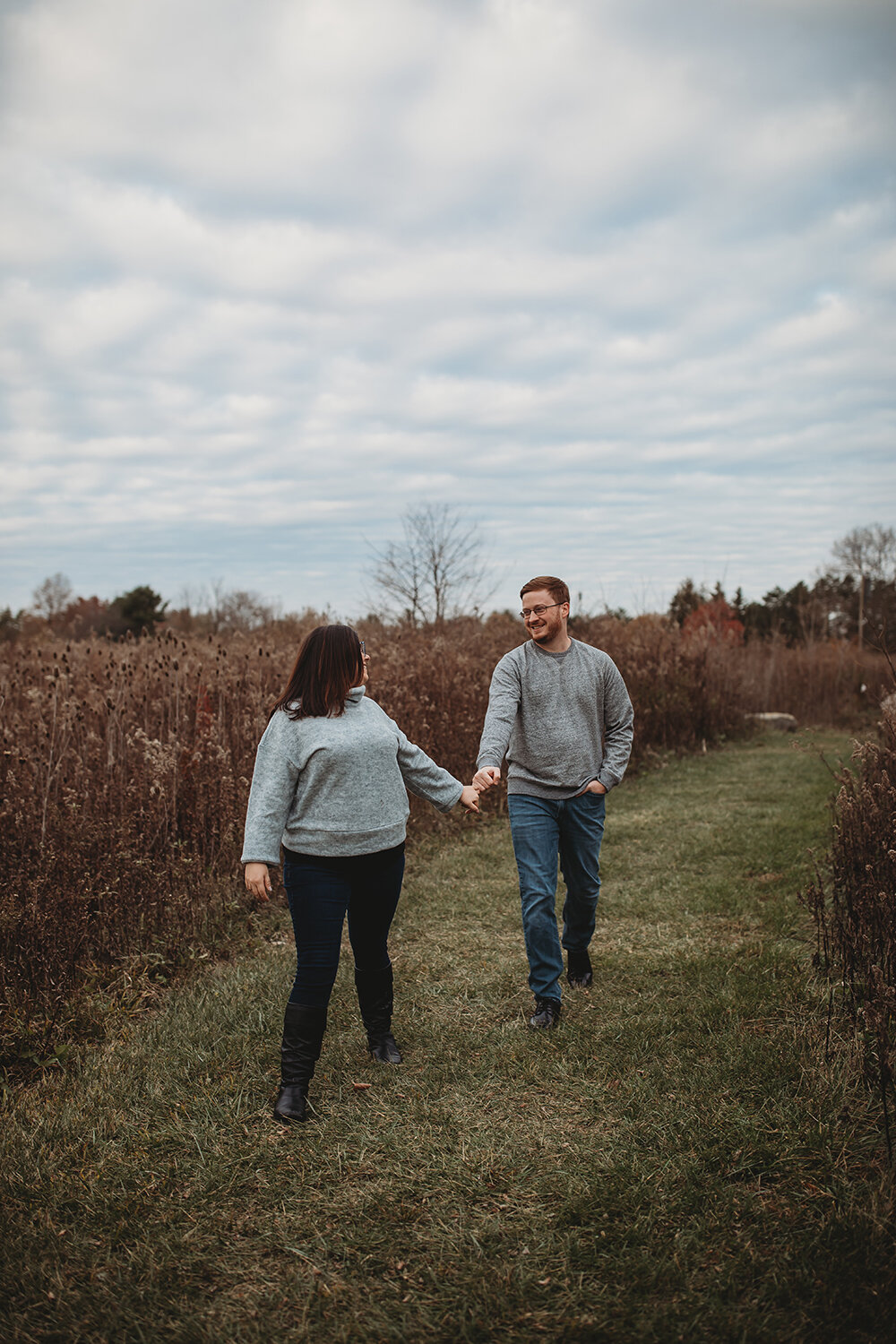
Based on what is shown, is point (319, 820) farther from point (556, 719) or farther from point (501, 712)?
point (556, 719)

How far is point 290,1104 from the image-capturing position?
11.2ft

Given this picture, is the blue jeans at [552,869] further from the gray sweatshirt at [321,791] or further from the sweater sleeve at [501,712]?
the gray sweatshirt at [321,791]

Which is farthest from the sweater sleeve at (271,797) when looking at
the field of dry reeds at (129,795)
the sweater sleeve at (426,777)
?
the field of dry reeds at (129,795)

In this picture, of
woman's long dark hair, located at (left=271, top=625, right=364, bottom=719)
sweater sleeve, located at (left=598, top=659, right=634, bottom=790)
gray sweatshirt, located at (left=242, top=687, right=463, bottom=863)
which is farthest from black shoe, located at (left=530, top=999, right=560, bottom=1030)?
woman's long dark hair, located at (left=271, top=625, right=364, bottom=719)

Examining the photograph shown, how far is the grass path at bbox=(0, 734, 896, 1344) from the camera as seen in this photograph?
238 centimetres

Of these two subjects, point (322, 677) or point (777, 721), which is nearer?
point (322, 677)

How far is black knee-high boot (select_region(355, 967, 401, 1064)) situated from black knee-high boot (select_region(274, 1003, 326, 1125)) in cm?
41

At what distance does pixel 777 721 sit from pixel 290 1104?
18.0 metres

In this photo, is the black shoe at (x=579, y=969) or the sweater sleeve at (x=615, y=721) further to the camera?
the black shoe at (x=579, y=969)

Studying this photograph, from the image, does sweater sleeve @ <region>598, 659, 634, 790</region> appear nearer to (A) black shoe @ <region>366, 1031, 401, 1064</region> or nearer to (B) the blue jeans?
(B) the blue jeans

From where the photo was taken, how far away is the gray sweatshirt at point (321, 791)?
337 cm

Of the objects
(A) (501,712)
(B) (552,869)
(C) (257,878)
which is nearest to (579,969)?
(B) (552,869)

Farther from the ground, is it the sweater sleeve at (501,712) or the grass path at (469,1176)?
the sweater sleeve at (501,712)

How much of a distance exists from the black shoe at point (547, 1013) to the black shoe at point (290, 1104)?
1.22 m
